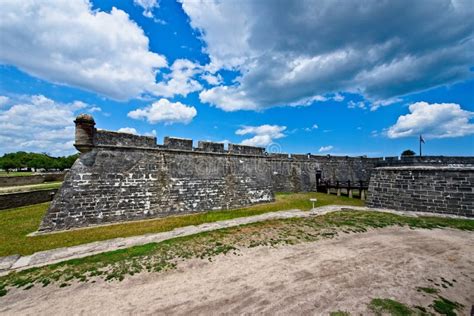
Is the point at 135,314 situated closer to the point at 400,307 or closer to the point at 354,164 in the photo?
the point at 400,307

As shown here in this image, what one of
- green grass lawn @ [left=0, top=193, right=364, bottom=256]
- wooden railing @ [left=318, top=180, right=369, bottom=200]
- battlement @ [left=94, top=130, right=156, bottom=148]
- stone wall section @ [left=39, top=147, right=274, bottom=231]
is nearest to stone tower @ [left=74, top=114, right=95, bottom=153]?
battlement @ [left=94, top=130, right=156, bottom=148]

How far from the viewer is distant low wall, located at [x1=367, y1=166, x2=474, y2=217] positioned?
981 cm

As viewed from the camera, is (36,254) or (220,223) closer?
(36,254)

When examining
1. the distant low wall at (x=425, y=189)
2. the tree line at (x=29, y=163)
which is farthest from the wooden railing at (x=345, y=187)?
the tree line at (x=29, y=163)

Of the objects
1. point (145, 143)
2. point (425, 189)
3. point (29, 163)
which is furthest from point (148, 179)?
point (29, 163)

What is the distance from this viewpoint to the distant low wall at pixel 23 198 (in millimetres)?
10899

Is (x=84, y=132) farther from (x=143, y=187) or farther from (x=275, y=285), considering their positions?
(x=275, y=285)

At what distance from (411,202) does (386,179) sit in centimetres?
172

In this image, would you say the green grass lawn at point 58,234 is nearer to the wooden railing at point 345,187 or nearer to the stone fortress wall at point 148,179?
the stone fortress wall at point 148,179

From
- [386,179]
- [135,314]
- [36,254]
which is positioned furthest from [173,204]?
[386,179]

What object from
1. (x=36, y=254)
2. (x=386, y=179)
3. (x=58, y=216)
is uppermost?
(x=386, y=179)

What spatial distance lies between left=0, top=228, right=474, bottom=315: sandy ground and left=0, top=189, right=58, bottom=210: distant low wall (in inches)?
425

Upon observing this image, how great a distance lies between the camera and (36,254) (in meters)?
5.61

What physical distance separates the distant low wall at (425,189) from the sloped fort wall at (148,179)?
726 centimetres
